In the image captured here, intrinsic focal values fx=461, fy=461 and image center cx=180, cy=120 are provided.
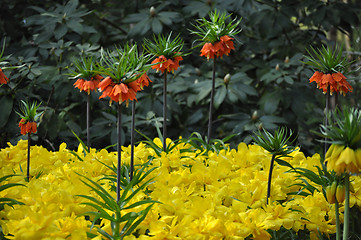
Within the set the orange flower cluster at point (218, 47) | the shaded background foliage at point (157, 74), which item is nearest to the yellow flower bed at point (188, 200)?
the orange flower cluster at point (218, 47)

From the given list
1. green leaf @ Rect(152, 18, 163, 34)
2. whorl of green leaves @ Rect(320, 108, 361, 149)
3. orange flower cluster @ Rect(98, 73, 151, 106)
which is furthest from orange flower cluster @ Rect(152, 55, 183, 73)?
green leaf @ Rect(152, 18, 163, 34)

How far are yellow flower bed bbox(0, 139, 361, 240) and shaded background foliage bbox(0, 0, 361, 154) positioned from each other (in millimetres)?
963

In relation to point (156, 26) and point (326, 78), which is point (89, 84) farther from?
point (156, 26)

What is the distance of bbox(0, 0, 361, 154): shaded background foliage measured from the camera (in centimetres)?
283

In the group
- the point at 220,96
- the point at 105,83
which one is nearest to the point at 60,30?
the point at 220,96

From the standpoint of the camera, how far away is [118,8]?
3.87m

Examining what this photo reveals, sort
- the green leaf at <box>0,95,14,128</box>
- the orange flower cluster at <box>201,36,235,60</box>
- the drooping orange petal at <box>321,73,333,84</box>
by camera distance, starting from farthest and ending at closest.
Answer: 1. the green leaf at <box>0,95,14,128</box>
2. the orange flower cluster at <box>201,36,235,60</box>
3. the drooping orange petal at <box>321,73,333,84</box>

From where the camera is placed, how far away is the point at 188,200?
1.46m

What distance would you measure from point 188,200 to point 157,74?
78.7 inches

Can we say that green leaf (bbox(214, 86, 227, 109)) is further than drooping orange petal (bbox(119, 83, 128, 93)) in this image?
Yes

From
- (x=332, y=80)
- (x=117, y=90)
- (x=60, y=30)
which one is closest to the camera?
(x=117, y=90)

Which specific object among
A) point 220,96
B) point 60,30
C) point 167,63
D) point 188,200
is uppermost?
point 60,30

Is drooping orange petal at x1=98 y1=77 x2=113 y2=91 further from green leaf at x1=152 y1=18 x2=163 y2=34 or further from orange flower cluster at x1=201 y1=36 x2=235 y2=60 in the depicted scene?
green leaf at x1=152 y1=18 x2=163 y2=34

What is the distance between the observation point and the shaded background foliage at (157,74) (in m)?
2.83
